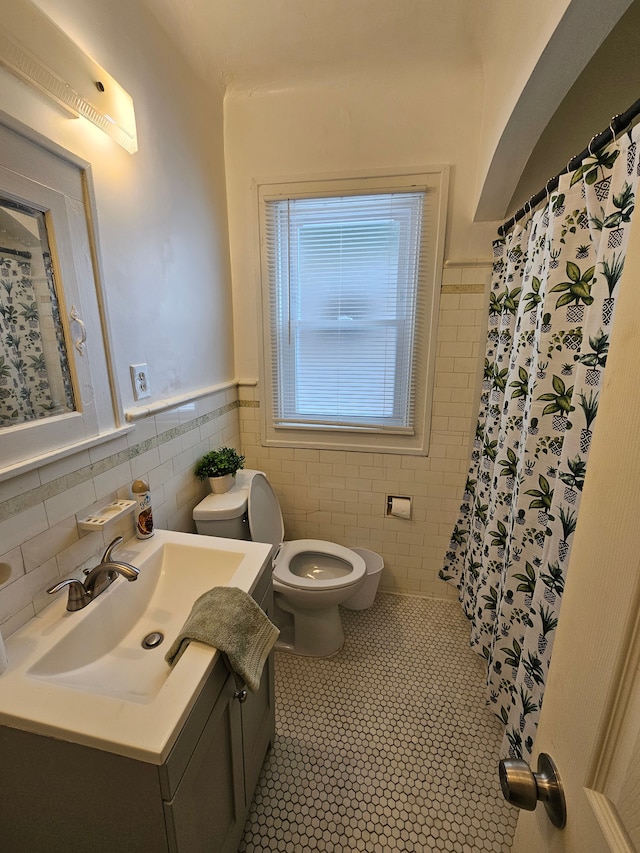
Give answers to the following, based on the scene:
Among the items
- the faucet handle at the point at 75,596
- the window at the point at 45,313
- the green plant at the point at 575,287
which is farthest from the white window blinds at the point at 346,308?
the faucet handle at the point at 75,596

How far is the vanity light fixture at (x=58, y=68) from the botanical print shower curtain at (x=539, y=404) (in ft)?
4.22

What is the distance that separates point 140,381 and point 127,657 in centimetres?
83

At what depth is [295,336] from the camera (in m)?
1.99

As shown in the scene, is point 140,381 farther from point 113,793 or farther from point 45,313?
point 113,793

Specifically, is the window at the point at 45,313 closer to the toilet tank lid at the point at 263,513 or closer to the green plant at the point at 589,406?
the toilet tank lid at the point at 263,513

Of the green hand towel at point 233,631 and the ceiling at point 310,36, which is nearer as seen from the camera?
the green hand towel at point 233,631

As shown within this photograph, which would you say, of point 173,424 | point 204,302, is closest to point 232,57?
point 204,302

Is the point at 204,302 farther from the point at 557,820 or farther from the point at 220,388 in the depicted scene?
the point at 557,820

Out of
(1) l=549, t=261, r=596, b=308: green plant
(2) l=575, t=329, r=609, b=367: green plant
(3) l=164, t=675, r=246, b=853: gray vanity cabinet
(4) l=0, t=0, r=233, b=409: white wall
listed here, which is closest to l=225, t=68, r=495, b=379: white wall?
(4) l=0, t=0, r=233, b=409: white wall

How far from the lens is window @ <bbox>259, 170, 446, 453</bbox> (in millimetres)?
1767

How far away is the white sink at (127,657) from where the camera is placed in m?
0.66

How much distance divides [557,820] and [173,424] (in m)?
1.42

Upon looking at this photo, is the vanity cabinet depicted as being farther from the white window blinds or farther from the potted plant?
the white window blinds

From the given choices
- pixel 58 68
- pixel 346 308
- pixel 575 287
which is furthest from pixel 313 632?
pixel 58 68
